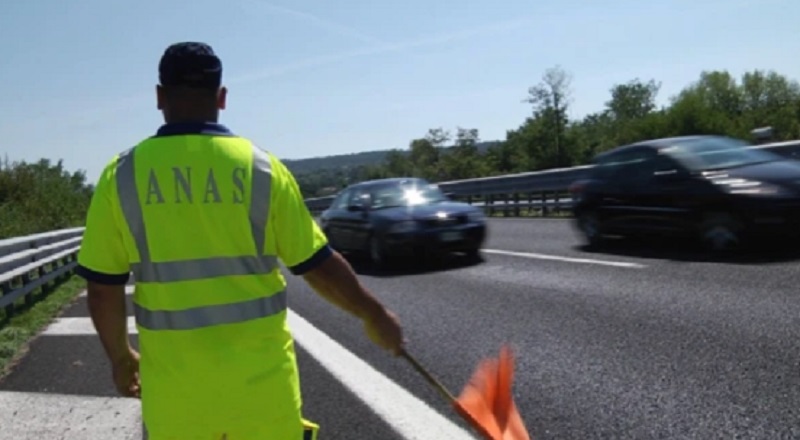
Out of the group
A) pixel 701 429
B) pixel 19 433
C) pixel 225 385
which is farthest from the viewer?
pixel 19 433

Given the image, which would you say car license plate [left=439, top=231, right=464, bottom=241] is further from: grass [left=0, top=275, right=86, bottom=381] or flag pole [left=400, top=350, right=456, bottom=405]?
flag pole [left=400, top=350, right=456, bottom=405]

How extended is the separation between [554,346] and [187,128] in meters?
4.89

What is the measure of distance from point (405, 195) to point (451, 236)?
163 centimetres

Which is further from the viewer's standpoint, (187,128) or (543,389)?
(543,389)

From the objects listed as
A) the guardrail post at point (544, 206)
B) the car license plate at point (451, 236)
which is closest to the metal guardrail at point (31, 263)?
the car license plate at point (451, 236)

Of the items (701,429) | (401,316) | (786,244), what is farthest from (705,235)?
(701,429)

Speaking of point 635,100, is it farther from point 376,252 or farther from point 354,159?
point 376,252

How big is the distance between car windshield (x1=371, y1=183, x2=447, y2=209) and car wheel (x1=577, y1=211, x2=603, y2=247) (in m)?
2.46

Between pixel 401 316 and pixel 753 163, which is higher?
pixel 753 163

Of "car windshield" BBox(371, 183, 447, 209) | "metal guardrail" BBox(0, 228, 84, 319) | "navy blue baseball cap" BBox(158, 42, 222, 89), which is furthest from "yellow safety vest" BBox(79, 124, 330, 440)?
"car windshield" BBox(371, 183, 447, 209)

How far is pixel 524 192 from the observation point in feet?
78.4

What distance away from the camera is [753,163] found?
39.0 feet

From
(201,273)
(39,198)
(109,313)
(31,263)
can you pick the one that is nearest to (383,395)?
(109,313)

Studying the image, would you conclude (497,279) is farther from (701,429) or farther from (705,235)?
(701,429)
